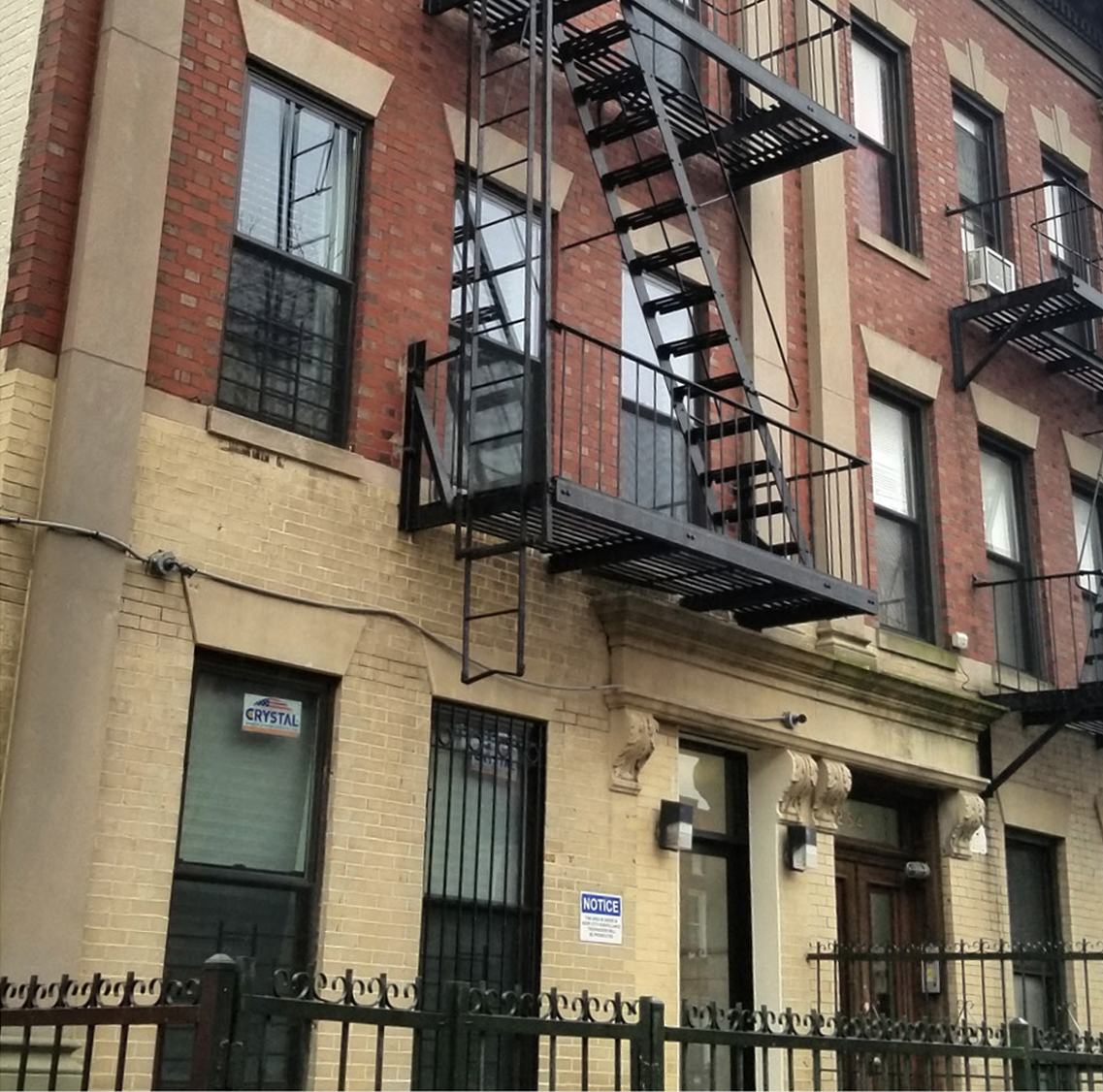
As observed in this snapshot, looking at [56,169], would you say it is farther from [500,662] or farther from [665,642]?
[665,642]

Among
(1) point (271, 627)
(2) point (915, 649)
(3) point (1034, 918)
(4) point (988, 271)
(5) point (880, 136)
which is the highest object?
(5) point (880, 136)

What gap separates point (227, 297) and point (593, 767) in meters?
3.50

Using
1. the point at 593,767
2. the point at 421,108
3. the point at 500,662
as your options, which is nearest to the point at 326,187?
the point at 421,108

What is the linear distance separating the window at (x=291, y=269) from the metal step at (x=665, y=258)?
199cm

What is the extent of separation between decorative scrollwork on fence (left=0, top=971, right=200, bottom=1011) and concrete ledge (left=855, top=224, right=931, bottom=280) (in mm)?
8547

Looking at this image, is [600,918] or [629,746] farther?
[629,746]

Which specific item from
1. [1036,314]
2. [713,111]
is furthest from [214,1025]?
[1036,314]

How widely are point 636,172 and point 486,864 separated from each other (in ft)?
14.9

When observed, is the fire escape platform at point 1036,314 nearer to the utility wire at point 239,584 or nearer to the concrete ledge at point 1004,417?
the concrete ledge at point 1004,417

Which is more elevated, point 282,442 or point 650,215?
point 650,215

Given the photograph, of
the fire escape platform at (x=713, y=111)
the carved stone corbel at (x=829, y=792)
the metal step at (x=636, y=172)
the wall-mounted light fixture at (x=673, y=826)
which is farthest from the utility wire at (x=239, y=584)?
the fire escape platform at (x=713, y=111)

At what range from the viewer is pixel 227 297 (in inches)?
338

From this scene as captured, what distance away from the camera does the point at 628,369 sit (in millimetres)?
10719

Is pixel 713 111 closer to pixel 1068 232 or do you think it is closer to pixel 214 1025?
pixel 1068 232
